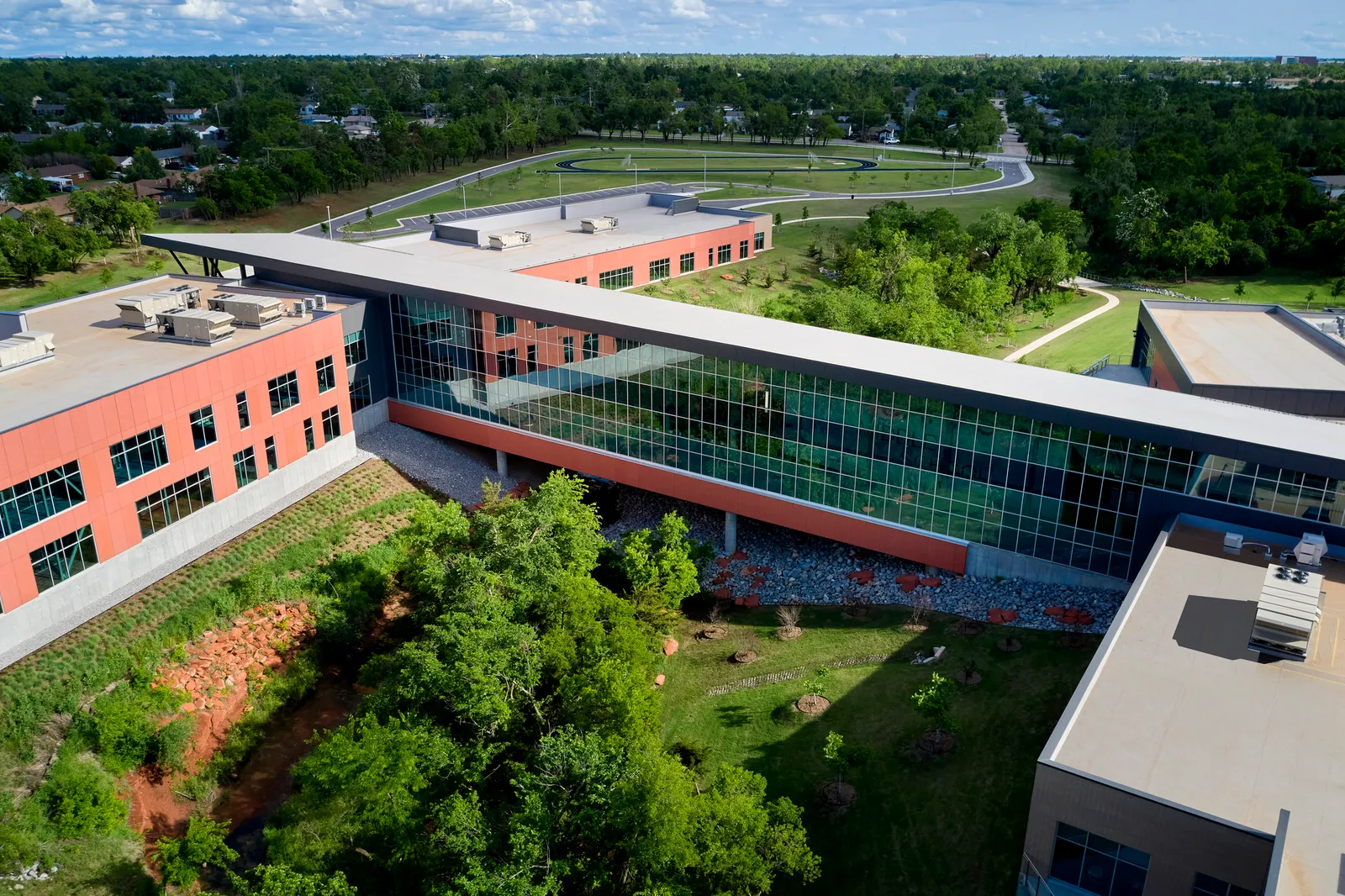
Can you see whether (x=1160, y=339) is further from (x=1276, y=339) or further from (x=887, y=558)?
(x=887, y=558)

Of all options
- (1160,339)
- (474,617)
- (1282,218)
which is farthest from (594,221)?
(1282,218)

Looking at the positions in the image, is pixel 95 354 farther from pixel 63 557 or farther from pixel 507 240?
pixel 507 240

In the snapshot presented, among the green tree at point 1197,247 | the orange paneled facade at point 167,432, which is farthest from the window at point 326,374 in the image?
the green tree at point 1197,247

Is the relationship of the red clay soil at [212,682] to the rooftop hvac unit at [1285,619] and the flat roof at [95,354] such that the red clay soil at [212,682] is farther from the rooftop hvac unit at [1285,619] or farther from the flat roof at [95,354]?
the rooftop hvac unit at [1285,619]

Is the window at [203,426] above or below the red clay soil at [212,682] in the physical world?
above

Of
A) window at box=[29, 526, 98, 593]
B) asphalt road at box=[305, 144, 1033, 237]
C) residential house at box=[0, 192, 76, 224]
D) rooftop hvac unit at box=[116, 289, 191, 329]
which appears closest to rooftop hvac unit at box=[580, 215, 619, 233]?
asphalt road at box=[305, 144, 1033, 237]
